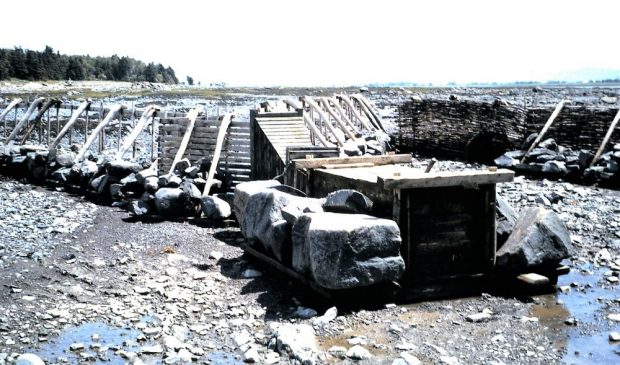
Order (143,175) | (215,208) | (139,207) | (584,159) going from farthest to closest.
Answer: (584,159)
(143,175)
(139,207)
(215,208)

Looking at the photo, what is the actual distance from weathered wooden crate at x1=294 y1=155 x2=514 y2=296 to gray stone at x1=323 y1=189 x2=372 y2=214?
299mm

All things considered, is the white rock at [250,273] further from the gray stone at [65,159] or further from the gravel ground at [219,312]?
the gray stone at [65,159]

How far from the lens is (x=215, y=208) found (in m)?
13.9

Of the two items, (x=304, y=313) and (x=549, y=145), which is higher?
(x=549, y=145)

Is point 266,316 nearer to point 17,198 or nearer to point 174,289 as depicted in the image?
point 174,289

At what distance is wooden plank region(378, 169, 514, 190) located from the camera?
30.3ft

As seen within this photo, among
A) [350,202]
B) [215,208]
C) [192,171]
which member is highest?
[350,202]

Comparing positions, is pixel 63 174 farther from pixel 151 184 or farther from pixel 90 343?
pixel 90 343

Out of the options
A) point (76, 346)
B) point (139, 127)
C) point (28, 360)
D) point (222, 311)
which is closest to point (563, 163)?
point (139, 127)

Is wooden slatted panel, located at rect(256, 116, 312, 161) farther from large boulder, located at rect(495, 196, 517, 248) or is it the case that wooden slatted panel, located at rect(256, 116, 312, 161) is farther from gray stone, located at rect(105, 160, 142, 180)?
large boulder, located at rect(495, 196, 517, 248)

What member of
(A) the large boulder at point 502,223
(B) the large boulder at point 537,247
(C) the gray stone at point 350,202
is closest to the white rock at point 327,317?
(C) the gray stone at point 350,202

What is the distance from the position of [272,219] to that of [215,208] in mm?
3740

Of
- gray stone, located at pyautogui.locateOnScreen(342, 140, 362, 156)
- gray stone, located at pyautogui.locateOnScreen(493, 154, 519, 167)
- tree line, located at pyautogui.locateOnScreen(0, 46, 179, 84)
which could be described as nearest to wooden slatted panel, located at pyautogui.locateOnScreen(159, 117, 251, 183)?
gray stone, located at pyautogui.locateOnScreen(342, 140, 362, 156)

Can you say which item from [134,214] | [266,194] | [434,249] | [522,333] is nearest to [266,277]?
[266,194]
